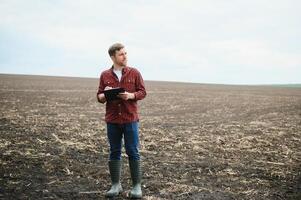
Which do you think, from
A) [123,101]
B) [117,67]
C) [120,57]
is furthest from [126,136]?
[120,57]

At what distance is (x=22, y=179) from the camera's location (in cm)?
718

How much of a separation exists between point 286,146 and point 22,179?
736 cm

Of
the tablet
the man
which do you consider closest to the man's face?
the man

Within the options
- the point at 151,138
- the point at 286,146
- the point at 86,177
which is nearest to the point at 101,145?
the point at 151,138

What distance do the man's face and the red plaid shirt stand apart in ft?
0.41

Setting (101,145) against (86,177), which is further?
(101,145)

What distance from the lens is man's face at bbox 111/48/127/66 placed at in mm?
5914

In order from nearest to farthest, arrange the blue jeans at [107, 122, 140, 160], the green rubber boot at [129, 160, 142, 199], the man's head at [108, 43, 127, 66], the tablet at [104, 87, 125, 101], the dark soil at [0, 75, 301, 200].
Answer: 1. the tablet at [104, 87, 125, 101]
2. the man's head at [108, 43, 127, 66]
3. the blue jeans at [107, 122, 140, 160]
4. the green rubber boot at [129, 160, 142, 199]
5. the dark soil at [0, 75, 301, 200]

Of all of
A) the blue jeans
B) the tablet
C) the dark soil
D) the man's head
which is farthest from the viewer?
the dark soil

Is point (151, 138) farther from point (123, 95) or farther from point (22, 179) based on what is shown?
point (123, 95)

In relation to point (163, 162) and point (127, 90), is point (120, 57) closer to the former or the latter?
point (127, 90)

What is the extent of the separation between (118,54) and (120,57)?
0.06m

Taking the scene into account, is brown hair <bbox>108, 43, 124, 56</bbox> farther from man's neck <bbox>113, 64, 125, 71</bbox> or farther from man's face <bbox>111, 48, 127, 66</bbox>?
man's neck <bbox>113, 64, 125, 71</bbox>

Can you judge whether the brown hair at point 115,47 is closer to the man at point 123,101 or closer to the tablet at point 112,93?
the man at point 123,101
